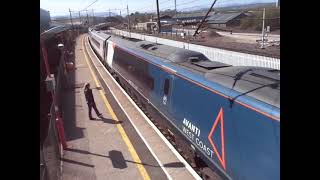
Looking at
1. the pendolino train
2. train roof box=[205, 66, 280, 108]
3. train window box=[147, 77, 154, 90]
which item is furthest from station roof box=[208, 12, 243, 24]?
train roof box=[205, 66, 280, 108]

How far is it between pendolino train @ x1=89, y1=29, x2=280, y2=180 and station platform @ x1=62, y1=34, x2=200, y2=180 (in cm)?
74

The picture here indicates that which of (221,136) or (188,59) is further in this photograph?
(188,59)

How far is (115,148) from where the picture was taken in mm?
11266

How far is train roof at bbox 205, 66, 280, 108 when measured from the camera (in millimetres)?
6375

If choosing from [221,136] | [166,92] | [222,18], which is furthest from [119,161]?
[222,18]

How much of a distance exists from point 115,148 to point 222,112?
16.1 feet

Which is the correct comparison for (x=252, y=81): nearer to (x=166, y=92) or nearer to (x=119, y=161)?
(x=166, y=92)

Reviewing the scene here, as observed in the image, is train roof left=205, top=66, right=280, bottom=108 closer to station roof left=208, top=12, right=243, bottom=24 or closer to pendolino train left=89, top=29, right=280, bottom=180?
pendolino train left=89, top=29, right=280, bottom=180

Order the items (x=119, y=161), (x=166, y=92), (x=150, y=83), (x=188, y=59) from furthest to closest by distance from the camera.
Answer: (x=150, y=83) < (x=188, y=59) < (x=166, y=92) < (x=119, y=161)

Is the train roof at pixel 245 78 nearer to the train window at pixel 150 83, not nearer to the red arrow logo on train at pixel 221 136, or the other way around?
the red arrow logo on train at pixel 221 136

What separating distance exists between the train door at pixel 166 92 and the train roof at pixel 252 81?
2054 mm

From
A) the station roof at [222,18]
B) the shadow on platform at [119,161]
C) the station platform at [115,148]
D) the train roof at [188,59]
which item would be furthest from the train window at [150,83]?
the station roof at [222,18]
